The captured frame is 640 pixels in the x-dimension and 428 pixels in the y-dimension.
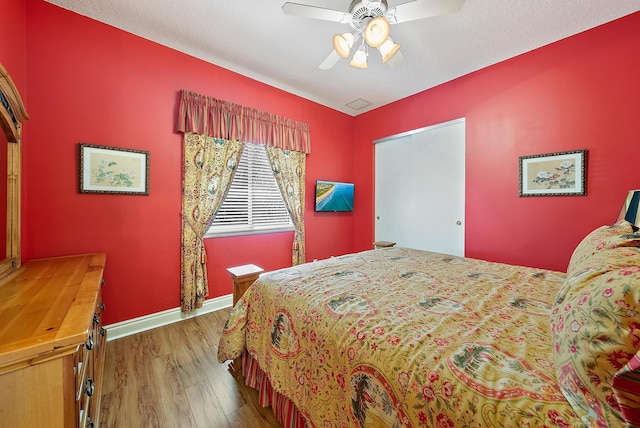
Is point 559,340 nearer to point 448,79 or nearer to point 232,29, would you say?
point 232,29

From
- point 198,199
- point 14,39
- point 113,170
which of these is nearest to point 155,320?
point 198,199

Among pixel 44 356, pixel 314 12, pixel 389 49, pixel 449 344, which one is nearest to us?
pixel 44 356

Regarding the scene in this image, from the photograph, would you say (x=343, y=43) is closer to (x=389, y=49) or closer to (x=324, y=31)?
(x=389, y=49)

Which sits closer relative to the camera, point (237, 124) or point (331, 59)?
point (331, 59)

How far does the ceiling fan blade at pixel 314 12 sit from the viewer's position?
1.58 metres

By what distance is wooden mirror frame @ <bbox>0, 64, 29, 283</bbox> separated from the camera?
4.30 ft

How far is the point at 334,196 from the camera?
12.7 ft

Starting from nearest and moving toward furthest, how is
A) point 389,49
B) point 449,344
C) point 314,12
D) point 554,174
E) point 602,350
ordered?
point 602,350
point 449,344
point 314,12
point 389,49
point 554,174

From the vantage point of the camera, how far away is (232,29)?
85.6 inches

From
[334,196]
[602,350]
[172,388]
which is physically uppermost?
[334,196]

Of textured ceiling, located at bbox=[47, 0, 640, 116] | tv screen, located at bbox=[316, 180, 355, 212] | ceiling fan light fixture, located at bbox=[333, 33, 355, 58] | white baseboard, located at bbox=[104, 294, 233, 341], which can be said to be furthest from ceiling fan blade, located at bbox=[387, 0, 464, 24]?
white baseboard, located at bbox=[104, 294, 233, 341]

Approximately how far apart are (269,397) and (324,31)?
290 cm

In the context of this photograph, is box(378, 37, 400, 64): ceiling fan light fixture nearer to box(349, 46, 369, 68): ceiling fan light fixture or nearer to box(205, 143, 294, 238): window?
box(349, 46, 369, 68): ceiling fan light fixture

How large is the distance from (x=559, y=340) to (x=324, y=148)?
349 centimetres
